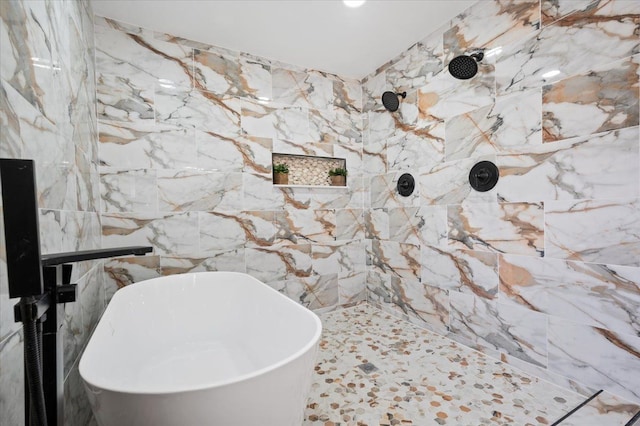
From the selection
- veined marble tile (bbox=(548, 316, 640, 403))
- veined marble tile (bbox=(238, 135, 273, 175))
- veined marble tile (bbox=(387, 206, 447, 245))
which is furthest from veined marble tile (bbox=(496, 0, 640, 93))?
veined marble tile (bbox=(238, 135, 273, 175))

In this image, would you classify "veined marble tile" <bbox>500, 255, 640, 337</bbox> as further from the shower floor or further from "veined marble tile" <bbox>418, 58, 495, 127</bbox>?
"veined marble tile" <bbox>418, 58, 495, 127</bbox>

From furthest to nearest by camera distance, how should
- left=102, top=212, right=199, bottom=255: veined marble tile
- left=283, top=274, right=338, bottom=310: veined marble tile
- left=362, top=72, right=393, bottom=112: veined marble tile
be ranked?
left=362, top=72, right=393, bottom=112: veined marble tile, left=283, top=274, right=338, bottom=310: veined marble tile, left=102, top=212, right=199, bottom=255: veined marble tile

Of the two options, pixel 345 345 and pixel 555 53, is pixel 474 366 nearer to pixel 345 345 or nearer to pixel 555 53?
pixel 345 345

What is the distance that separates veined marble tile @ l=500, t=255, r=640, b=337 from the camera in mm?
1447

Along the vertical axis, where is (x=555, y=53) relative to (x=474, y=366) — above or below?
above

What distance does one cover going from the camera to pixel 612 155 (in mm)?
1487

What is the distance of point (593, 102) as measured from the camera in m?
1.56

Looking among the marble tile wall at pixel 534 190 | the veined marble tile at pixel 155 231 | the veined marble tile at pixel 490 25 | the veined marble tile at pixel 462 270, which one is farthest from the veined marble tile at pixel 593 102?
the veined marble tile at pixel 155 231

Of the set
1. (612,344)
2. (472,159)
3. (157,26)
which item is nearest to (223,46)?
(157,26)

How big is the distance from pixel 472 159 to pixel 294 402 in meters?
2.03

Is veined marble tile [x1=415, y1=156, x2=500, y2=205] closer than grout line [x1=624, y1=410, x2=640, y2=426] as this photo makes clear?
No

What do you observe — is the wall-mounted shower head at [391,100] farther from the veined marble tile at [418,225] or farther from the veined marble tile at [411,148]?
the veined marble tile at [418,225]

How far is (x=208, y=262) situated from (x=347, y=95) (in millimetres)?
2336

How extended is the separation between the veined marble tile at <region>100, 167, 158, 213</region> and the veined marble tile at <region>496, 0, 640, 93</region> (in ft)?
9.12
